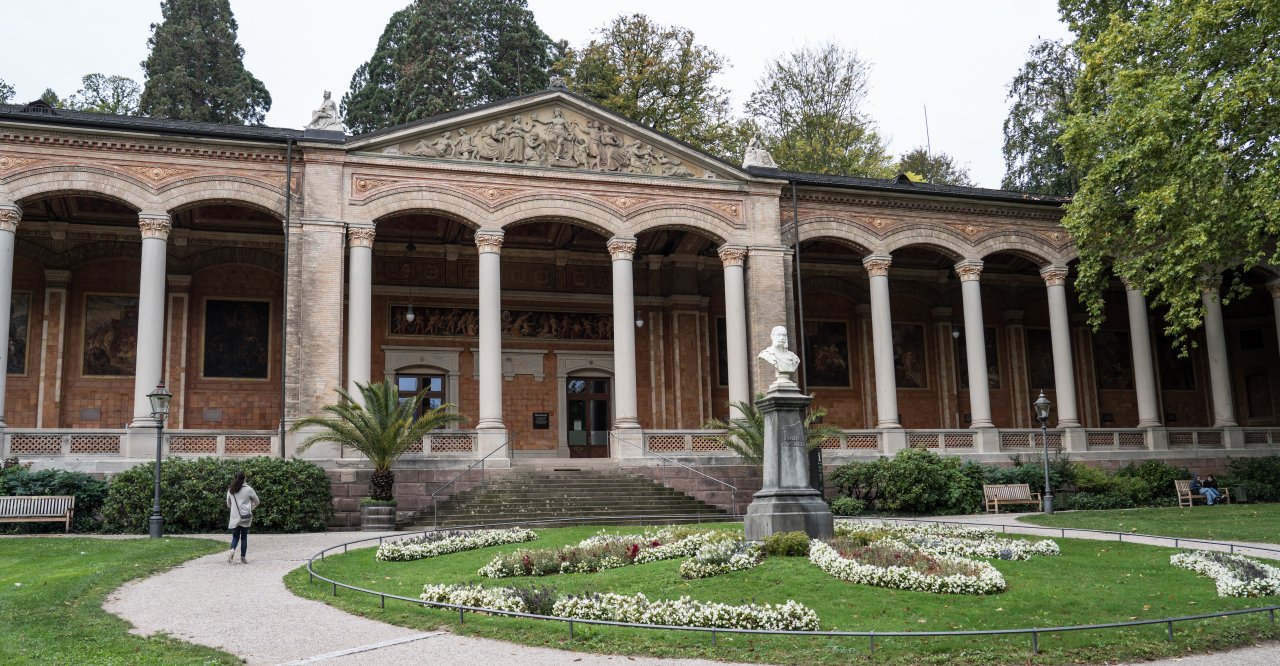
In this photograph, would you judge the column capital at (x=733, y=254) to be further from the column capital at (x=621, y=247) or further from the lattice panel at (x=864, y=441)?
the lattice panel at (x=864, y=441)

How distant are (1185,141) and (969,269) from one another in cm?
945

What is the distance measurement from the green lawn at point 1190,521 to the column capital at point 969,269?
29.1ft

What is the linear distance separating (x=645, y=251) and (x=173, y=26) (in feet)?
84.3

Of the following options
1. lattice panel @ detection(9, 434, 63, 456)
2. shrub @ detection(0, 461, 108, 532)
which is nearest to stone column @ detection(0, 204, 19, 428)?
lattice panel @ detection(9, 434, 63, 456)

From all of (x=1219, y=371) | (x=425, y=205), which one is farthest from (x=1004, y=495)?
(x=425, y=205)

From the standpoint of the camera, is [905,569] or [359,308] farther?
[359,308]

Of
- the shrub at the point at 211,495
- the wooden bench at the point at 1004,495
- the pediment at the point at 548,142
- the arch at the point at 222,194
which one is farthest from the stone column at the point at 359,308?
the wooden bench at the point at 1004,495

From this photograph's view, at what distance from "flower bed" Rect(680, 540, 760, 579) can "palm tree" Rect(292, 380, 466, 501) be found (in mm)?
10589

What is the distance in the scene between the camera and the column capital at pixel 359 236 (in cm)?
2570

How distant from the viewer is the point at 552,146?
27.7 meters

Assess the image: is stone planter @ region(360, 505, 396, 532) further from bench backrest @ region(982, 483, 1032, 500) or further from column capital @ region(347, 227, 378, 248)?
bench backrest @ region(982, 483, 1032, 500)

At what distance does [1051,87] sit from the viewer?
41.2 m

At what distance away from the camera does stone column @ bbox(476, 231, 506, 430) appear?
2574 cm

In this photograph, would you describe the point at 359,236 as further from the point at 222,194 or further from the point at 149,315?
the point at 149,315
